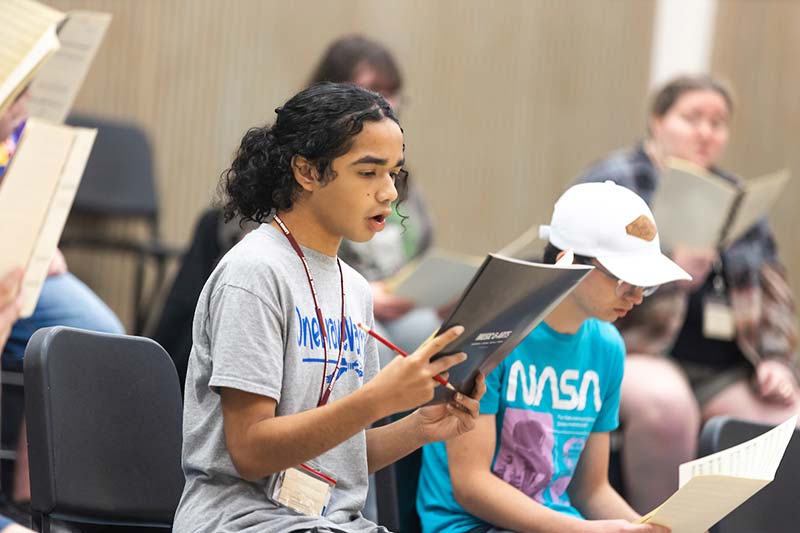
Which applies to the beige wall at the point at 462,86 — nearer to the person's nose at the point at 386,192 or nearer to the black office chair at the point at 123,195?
the black office chair at the point at 123,195

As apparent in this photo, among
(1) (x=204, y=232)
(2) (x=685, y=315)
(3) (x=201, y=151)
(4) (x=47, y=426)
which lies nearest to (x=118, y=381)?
(4) (x=47, y=426)

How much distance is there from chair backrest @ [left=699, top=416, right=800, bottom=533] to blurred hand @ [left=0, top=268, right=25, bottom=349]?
140 centimetres

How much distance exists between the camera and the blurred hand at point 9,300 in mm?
1722

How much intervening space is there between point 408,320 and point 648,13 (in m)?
2.96

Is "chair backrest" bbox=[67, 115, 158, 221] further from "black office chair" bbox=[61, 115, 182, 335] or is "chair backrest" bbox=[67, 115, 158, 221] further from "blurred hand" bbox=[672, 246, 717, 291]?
"blurred hand" bbox=[672, 246, 717, 291]

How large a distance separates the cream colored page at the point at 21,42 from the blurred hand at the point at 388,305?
1.46 metres

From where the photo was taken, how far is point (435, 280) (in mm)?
3098

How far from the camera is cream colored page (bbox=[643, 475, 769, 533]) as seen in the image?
1.81 metres

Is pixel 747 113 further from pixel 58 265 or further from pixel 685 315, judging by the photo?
pixel 58 265

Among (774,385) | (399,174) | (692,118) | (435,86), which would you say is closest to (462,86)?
(435,86)

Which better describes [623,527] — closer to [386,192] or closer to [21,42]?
[386,192]

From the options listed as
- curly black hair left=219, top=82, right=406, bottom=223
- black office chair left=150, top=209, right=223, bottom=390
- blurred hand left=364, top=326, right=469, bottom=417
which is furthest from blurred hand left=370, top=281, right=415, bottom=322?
blurred hand left=364, top=326, right=469, bottom=417

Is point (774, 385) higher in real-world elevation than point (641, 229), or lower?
lower

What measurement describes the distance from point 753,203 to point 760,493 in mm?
1291
